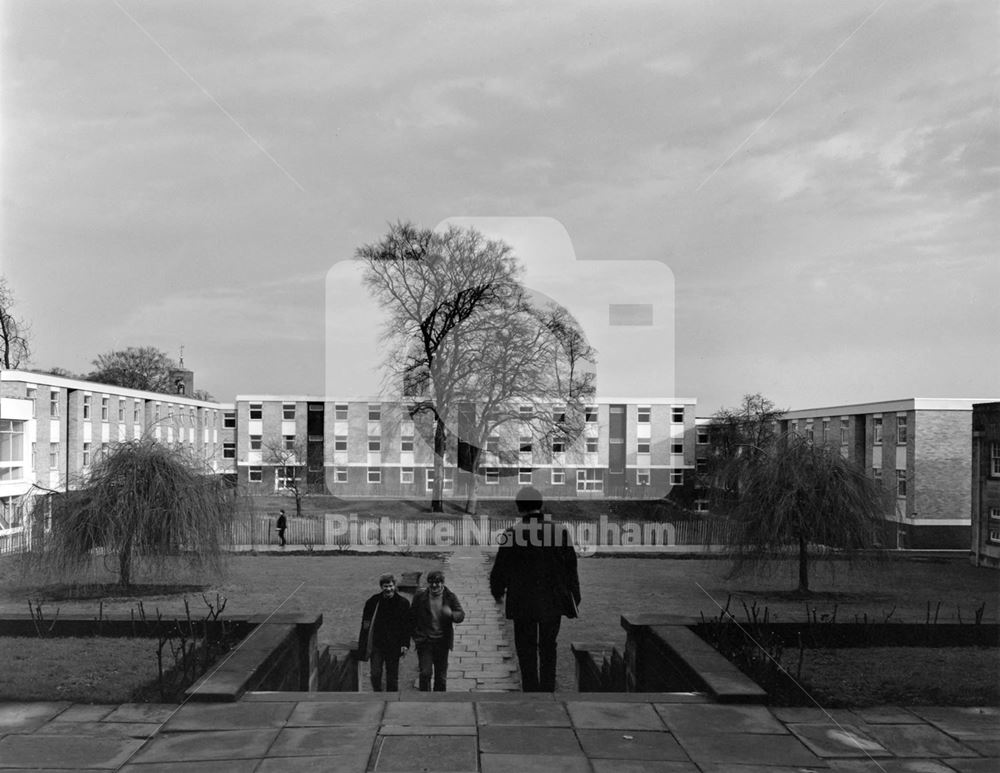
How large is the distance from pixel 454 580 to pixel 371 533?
268 cm

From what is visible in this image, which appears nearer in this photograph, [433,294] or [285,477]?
[433,294]

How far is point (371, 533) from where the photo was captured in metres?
14.8

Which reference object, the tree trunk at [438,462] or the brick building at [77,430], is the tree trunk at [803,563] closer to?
the tree trunk at [438,462]

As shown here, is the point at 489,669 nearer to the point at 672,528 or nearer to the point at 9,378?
the point at 9,378

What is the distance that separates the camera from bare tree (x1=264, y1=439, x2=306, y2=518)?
7.83 metres

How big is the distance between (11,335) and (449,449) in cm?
457

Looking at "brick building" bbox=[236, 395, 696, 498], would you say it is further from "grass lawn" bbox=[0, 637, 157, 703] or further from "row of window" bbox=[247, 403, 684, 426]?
"grass lawn" bbox=[0, 637, 157, 703]

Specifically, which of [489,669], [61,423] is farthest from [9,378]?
[489,669]

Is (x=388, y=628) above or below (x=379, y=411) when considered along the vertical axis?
below

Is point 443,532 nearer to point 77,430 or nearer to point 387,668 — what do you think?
point 77,430

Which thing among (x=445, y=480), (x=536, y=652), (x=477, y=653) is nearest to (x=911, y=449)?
(x=445, y=480)

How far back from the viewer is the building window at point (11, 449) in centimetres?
723

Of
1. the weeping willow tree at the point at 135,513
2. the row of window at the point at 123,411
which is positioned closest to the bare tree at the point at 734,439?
the row of window at the point at 123,411

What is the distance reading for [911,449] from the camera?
34.7 ft
